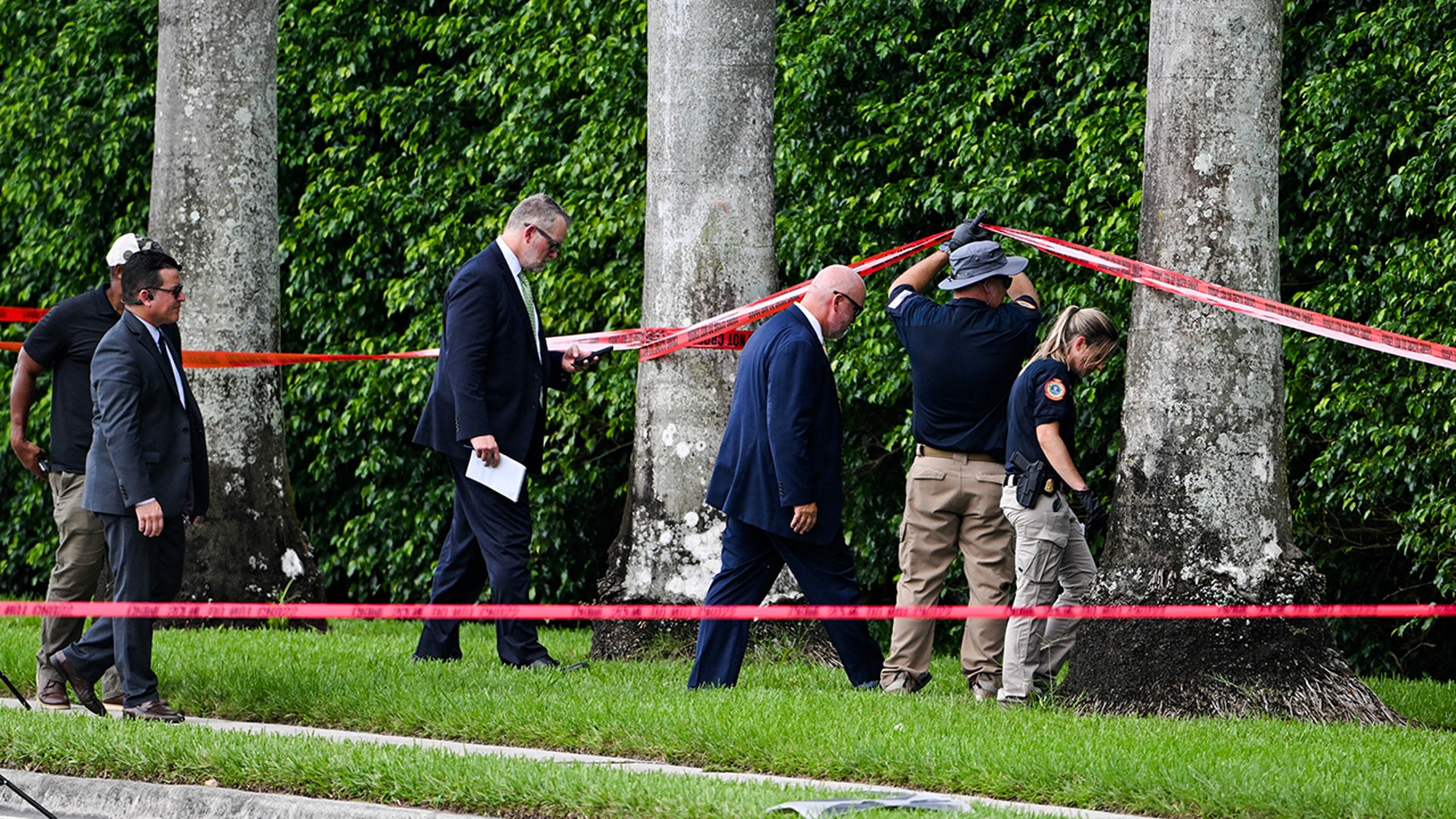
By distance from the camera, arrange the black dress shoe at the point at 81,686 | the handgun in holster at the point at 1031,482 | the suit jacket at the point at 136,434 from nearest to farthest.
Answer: the suit jacket at the point at 136,434 < the black dress shoe at the point at 81,686 < the handgun in holster at the point at 1031,482

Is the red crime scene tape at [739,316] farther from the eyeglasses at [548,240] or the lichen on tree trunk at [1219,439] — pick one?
the lichen on tree trunk at [1219,439]

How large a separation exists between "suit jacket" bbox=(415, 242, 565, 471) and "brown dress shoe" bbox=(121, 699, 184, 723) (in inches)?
70.0

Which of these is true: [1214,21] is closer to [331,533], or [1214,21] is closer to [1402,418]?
[1402,418]

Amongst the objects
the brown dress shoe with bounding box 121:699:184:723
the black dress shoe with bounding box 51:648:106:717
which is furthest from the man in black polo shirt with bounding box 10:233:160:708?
the brown dress shoe with bounding box 121:699:184:723

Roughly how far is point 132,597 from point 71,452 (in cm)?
113

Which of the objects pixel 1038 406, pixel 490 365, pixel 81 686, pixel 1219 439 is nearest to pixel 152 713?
pixel 81 686

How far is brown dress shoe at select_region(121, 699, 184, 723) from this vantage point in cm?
688

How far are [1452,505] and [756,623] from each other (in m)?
3.53

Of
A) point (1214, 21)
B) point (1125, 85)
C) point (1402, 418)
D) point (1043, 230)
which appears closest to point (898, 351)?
point (1043, 230)

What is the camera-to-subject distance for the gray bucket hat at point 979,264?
7.73 metres

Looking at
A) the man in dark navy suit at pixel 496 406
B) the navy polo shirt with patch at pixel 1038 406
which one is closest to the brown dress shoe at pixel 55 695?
the man in dark navy suit at pixel 496 406

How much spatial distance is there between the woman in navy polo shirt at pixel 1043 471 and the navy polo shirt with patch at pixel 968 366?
149 millimetres

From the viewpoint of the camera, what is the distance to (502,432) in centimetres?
813

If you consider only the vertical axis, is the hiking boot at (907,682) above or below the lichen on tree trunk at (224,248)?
below
